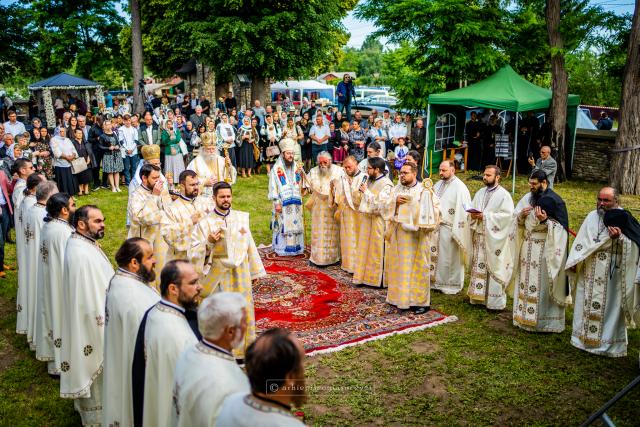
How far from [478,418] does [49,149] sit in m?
13.5

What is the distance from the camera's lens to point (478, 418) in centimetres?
612

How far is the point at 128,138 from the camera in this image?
56.4ft

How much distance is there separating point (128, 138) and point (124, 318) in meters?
13.4

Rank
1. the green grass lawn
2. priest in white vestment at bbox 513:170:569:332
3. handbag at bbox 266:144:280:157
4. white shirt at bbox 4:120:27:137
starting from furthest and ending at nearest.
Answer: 1. handbag at bbox 266:144:280:157
2. white shirt at bbox 4:120:27:137
3. priest in white vestment at bbox 513:170:569:332
4. the green grass lawn

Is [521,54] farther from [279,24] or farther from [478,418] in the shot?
[478,418]

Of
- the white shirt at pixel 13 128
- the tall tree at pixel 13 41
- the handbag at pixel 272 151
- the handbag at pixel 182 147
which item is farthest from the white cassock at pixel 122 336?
the tall tree at pixel 13 41

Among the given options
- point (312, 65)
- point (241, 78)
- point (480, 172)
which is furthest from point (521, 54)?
point (241, 78)

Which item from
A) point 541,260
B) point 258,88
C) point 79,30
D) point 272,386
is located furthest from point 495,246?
point 79,30

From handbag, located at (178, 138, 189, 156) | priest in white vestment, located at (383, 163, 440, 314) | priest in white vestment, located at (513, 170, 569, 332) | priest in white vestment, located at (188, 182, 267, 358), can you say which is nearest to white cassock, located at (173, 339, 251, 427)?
priest in white vestment, located at (188, 182, 267, 358)

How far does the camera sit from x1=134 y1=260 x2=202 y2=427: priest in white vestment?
416 cm

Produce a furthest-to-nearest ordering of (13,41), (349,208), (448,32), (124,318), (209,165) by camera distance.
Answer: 1. (13,41)
2. (448,32)
3. (209,165)
4. (349,208)
5. (124,318)

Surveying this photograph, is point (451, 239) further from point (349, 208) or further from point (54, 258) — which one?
point (54, 258)

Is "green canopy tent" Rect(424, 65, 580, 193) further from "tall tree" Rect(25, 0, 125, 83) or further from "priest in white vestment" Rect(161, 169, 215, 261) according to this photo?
"tall tree" Rect(25, 0, 125, 83)

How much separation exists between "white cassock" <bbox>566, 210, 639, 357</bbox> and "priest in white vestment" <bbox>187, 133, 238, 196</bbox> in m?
6.14
